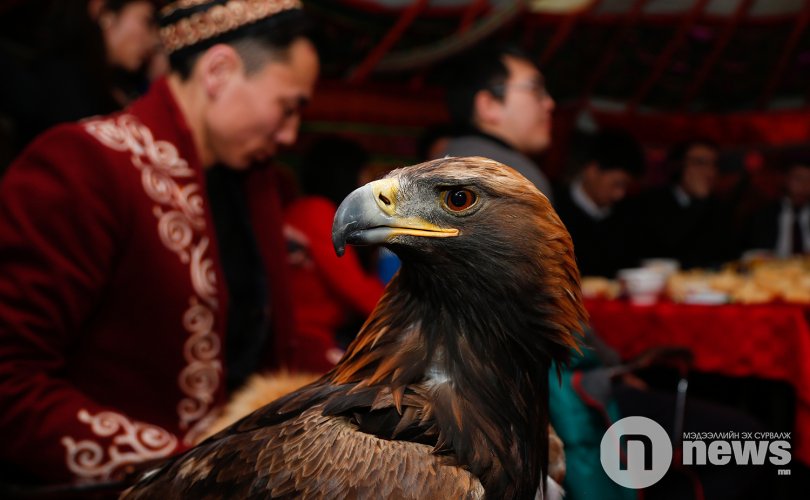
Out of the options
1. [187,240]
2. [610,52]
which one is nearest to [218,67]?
[187,240]

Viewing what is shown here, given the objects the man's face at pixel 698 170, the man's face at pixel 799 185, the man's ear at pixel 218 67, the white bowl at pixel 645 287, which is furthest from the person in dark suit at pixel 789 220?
the man's ear at pixel 218 67

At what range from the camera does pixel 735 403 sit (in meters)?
3.13

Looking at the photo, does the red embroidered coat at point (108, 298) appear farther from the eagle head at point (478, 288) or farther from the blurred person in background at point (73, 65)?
the blurred person in background at point (73, 65)

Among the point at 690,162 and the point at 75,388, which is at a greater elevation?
the point at 75,388

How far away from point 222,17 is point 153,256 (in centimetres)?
53

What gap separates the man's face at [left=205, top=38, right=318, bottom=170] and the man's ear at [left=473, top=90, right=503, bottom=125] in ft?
2.16

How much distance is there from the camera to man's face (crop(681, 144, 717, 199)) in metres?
5.13

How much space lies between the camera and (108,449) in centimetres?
114

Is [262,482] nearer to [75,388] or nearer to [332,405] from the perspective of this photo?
[332,405]

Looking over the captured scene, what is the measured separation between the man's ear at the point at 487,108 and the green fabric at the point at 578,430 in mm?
730

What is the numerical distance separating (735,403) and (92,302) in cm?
283

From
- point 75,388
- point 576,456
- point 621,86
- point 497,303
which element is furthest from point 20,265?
point 621,86

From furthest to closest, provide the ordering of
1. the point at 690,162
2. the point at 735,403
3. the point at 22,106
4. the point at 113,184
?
the point at 690,162 < the point at 735,403 < the point at 22,106 < the point at 113,184

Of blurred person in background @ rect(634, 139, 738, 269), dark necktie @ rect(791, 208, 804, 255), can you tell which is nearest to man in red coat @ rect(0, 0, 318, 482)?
blurred person in background @ rect(634, 139, 738, 269)
